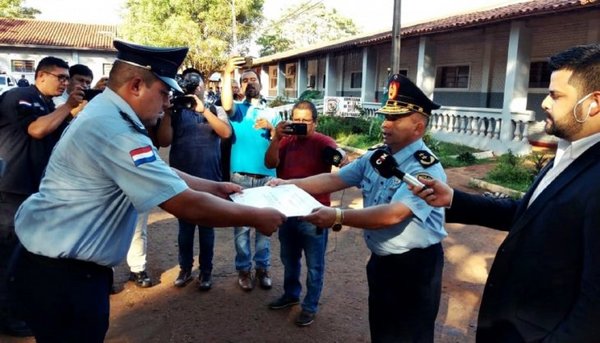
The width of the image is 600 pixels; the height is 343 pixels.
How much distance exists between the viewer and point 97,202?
1.84 metres

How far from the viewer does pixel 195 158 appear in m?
3.99

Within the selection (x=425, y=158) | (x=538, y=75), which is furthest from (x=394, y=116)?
(x=538, y=75)

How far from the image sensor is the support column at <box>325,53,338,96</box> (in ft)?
71.3

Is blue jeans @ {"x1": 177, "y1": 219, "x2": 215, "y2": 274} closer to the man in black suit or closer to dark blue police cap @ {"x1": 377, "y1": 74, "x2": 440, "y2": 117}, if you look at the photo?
dark blue police cap @ {"x1": 377, "y1": 74, "x2": 440, "y2": 117}

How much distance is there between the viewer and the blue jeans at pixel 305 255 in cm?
355

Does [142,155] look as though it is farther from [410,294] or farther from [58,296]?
[410,294]

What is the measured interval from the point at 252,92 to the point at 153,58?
2.43 meters

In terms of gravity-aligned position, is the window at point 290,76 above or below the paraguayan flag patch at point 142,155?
above

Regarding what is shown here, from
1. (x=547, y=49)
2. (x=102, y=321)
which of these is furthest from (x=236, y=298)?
(x=547, y=49)

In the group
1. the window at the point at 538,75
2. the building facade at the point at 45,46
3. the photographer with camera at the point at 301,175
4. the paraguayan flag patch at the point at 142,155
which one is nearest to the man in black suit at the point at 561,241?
the paraguayan flag patch at the point at 142,155

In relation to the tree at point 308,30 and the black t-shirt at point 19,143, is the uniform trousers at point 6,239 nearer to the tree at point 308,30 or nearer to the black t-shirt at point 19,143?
the black t-shirt at point 19,143

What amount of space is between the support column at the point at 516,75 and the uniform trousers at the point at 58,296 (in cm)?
1093

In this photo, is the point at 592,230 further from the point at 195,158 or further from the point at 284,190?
the point at 195,158

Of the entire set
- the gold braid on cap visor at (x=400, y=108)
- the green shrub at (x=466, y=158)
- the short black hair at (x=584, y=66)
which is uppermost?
the short black hair at (x=584, y=66)
